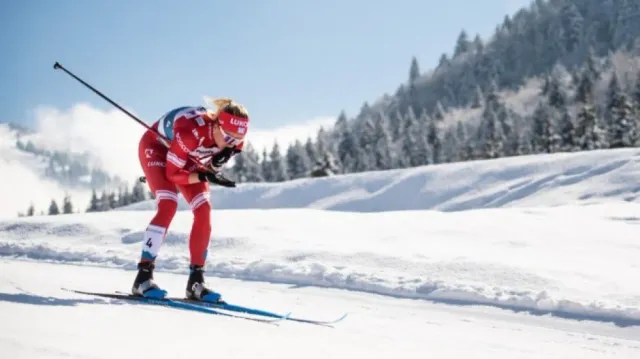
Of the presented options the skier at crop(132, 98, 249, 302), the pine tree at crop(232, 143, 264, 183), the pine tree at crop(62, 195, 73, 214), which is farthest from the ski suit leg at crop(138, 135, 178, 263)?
the pine tree at crop(62, 195, 73, 214)

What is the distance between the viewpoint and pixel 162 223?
5367mm

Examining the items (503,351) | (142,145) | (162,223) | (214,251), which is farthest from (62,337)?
(214,251)

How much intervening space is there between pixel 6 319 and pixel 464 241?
22.0 feet

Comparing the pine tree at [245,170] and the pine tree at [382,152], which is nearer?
the pine tree at [245,170]

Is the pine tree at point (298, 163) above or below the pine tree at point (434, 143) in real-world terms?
below

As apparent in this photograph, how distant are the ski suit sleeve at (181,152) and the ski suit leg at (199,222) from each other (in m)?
0.17

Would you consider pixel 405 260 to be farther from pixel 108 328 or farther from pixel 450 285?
pixel 108 328

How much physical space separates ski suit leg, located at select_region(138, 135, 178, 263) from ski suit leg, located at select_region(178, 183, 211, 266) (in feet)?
0.57

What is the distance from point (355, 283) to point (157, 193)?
7.96 ft

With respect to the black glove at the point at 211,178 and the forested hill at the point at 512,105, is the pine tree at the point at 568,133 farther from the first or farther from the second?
the black glove at the point at 211,178

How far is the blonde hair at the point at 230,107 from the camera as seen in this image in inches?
208

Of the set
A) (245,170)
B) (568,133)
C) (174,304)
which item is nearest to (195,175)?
(174,304)

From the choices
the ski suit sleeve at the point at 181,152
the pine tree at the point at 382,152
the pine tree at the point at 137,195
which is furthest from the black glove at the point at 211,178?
the pine tree at the point at 137,195

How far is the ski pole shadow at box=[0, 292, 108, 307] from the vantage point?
4.20 m
